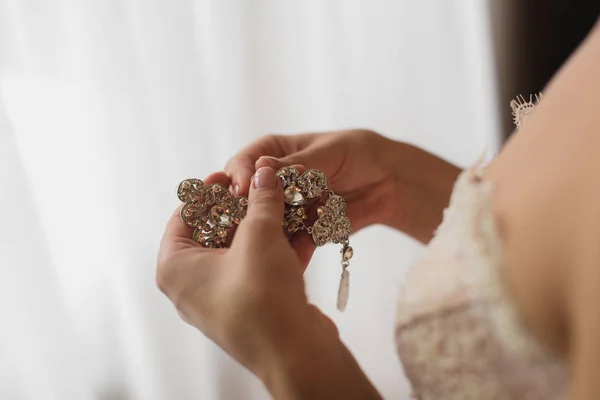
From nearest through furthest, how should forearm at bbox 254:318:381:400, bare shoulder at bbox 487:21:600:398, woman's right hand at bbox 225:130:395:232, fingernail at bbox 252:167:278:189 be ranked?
bare shoulder at bbox 487:21:600:398
forearm at bbox 254:318:381:400
fingernail at bbox 252:167:278:189
woman's right hand at bbox 225:130:395:232

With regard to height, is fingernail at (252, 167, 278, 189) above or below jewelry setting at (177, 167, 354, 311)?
above

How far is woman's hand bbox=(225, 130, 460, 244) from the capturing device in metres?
0.80

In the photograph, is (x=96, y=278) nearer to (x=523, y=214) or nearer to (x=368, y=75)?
(x=368, y=75)

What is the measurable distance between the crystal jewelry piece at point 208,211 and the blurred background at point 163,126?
0.35m

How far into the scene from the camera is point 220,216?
2.04ft

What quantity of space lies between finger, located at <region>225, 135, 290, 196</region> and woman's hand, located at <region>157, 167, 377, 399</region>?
0.16 m

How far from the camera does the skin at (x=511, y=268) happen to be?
13.8 inches

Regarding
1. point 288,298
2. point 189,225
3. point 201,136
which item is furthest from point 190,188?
point 201,136

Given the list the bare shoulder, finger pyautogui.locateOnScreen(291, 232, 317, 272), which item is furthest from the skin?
finger pyautogui.locateOnScreen(291, 232, 317, 272)

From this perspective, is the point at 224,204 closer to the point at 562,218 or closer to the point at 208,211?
the point at 208,211

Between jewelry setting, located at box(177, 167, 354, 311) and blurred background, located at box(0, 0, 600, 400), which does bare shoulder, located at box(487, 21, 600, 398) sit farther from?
blurred background, located at box(0, 0, 600, 400)

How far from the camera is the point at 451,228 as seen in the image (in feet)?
1.62

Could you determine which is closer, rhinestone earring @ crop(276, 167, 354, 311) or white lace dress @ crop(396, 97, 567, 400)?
white lace dress @ crop(396, 97, 567, 400)

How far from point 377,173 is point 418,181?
0.08 m
